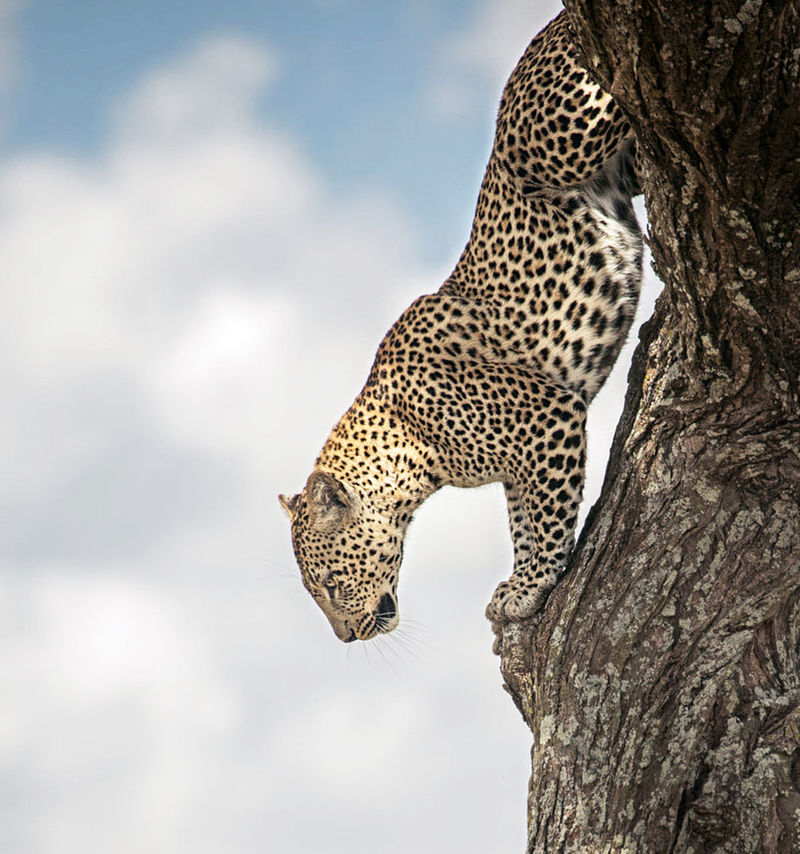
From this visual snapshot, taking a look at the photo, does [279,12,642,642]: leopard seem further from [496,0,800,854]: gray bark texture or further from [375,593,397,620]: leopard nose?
[496,0,800,854]: gray bark texture

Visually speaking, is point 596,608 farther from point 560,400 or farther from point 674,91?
point 674,91

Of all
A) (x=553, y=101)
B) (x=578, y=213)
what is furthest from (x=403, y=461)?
(x=553, y=101)

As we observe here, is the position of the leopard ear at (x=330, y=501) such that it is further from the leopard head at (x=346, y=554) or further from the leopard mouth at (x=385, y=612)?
the leopard mouth at (x=385, y=612)

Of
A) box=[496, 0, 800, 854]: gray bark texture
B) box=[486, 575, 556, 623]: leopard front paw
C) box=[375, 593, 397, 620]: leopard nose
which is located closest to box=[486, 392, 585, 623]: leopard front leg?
box=[486, 575, 556, 623]: leopard front paw

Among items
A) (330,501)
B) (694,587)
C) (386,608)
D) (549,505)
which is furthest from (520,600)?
(386,608)

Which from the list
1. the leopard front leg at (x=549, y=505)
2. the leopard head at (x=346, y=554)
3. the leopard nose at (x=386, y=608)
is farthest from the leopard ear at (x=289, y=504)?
the leopard front leg at (x=549, y=505)

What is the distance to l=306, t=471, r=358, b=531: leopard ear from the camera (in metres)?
10.0

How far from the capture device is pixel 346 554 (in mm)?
10312

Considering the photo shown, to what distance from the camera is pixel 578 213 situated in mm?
8445

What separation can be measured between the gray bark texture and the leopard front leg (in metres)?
0.76

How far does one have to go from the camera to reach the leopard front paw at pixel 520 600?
827 centimetres

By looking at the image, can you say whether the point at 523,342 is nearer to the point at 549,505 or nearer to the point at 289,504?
the point at 549,505

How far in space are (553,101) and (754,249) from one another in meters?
2.87

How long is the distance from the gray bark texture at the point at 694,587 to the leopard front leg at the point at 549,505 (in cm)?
76
